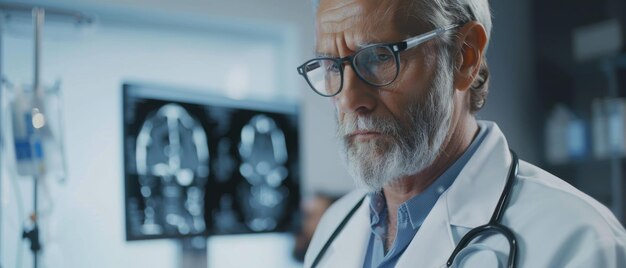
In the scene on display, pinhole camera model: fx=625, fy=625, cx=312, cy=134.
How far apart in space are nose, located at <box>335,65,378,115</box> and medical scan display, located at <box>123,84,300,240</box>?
2.60 feet

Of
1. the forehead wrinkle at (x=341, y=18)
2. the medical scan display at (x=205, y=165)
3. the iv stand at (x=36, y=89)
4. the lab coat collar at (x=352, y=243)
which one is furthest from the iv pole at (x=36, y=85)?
the forehead wrinkle at (x=341, y=18)

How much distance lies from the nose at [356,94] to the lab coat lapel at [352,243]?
0.23 meters

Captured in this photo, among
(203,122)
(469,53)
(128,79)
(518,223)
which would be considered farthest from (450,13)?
(128,79)

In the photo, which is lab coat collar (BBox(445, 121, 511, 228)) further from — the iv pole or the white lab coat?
the iv pole

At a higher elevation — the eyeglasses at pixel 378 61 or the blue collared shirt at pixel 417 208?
the eyeglasses at pixel 378 61

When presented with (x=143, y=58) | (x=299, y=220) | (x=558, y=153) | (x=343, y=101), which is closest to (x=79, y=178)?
(x=143, y=58)

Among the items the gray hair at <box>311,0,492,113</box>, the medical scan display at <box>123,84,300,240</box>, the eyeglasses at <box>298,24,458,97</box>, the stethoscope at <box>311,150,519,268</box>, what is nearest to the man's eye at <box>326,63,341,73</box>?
the eyeglasses at <box>298,24,458,97</box>

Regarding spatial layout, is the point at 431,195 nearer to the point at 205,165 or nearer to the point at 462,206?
the point at 462,206

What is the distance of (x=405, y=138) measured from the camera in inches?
29.9

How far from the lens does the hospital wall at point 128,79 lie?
1718 mm

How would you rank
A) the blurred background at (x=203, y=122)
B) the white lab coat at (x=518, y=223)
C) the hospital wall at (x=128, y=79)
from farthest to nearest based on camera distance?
the hospital wall at (x=128, y=79) < the blurred background at (x=203, y=122) < the white lab coat at (x=518, y=223)

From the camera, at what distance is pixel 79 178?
179 centimetres

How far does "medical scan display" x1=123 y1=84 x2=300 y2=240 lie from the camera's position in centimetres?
141

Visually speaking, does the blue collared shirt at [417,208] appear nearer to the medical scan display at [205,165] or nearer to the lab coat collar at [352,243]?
the lab coat collar at [352,243]
